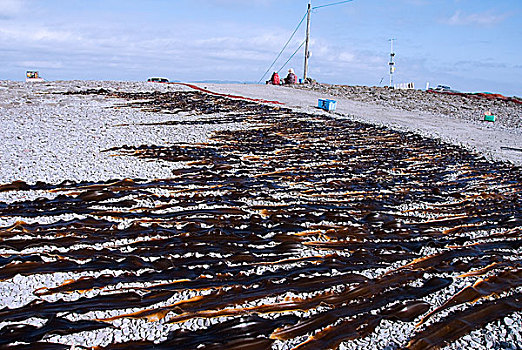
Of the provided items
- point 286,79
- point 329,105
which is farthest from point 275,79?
point 329,105

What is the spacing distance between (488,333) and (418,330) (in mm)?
326

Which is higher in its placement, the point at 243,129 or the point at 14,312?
the point at 243,129

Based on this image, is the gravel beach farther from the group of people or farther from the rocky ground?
the group of people

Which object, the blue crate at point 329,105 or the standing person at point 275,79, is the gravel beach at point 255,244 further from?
the standing person at point 275,79

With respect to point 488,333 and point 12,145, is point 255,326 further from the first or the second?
point 12,145

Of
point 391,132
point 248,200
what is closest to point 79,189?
point 248,200

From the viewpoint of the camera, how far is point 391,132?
8.96 m

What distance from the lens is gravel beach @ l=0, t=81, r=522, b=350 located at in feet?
6.74

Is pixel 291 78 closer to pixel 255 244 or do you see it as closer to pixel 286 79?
pixel 286 79

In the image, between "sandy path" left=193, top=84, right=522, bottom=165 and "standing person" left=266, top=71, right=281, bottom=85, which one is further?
"standing person" left=266, top=71, right=281, bottom=85

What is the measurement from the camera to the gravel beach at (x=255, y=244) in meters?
2.05

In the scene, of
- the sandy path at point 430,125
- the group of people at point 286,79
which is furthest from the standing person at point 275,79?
the sandy path at point 430,125

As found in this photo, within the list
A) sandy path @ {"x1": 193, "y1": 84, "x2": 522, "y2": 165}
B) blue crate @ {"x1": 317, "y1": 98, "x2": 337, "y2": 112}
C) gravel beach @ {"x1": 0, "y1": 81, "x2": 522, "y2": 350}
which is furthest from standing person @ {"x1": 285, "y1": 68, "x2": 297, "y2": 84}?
gravel beach @ {"x1": 0, "y1": 81, "x2": 522, "y2": 350}

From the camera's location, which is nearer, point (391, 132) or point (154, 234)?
point (154, 234)
